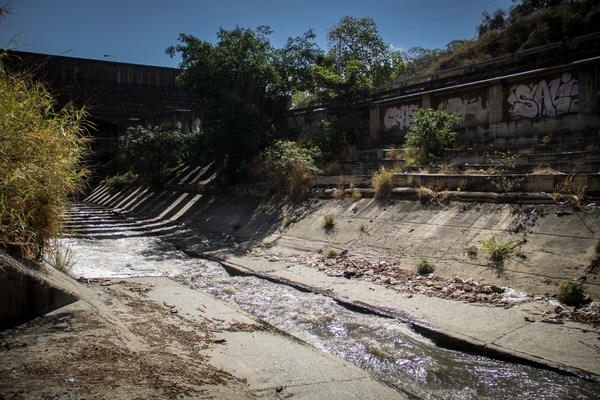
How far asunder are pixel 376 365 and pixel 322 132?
1222 centimetres

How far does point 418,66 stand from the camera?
40875 millimetres

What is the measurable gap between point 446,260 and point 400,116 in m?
9.63

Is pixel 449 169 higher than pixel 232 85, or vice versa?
pixel 232 85

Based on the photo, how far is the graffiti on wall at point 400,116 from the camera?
15633 mm

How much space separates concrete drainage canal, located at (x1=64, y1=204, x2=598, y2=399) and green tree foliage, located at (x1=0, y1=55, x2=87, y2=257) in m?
1.36

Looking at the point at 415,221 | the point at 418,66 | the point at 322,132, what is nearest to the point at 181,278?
the point at 415,221

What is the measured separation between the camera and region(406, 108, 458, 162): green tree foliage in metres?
11.9

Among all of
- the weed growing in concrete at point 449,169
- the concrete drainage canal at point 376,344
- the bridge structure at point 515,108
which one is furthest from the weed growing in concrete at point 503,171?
the concrete drainage canal at point 376,344

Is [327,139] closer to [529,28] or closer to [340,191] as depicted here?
[340,191]

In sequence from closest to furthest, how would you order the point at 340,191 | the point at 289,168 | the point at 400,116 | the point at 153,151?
the point at 340,191
the point at 289,168
the point at 400,116
the point at 153,151

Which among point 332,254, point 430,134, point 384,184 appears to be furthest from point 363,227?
point 430,134

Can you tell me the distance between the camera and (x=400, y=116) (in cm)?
1605

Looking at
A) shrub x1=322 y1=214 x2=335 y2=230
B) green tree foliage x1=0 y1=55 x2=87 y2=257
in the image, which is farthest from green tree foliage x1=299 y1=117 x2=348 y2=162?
green tree foliage x1=0 y1=55 x2=87 y2=257

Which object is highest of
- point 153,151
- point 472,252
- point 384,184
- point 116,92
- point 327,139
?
point 116,92
